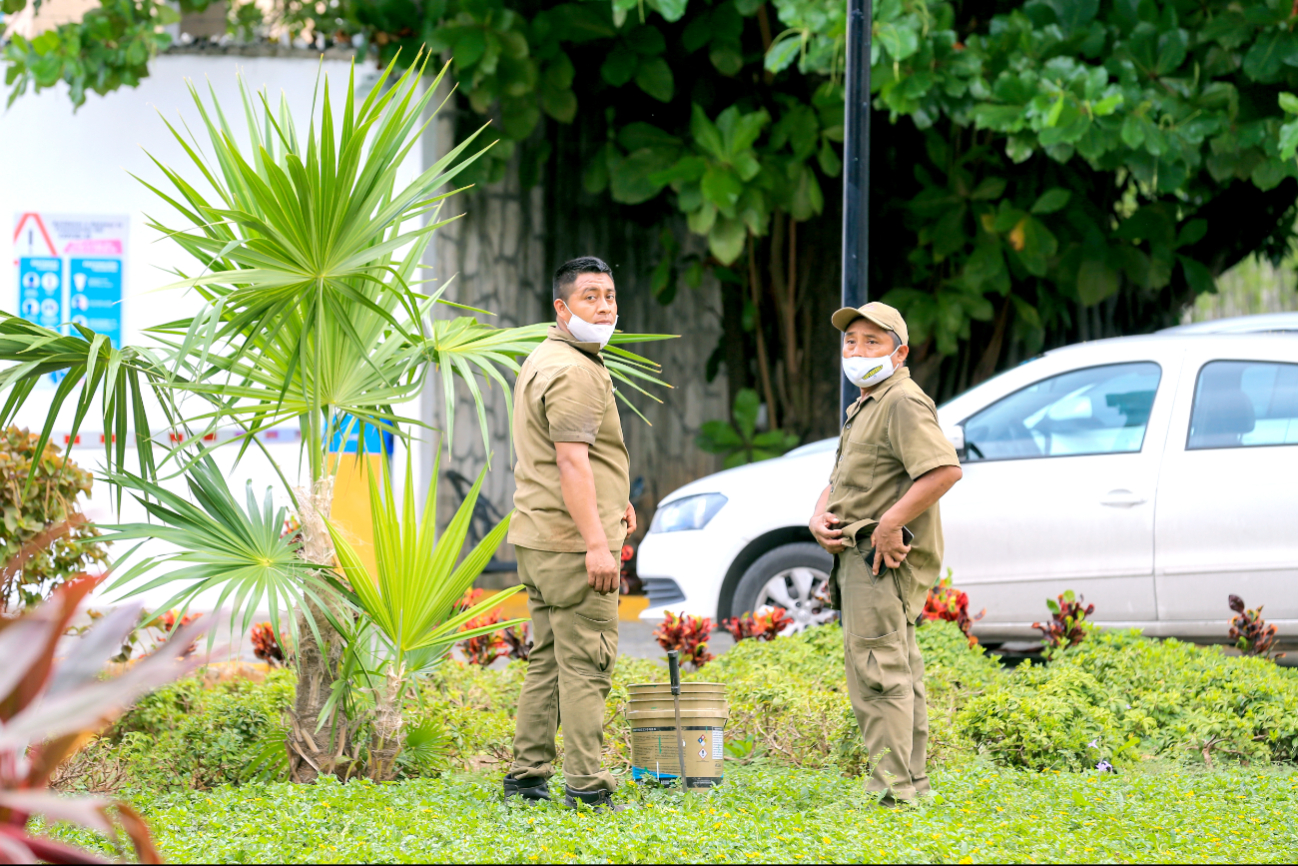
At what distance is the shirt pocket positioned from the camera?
428 cm

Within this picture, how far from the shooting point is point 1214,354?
6.77m

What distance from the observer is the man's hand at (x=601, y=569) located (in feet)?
12.8

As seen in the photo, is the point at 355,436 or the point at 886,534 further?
the point at 355,436

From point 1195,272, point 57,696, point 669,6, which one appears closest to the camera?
point 57,696

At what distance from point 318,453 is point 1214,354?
4.61 m

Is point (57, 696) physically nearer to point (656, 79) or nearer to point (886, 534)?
point (886, 534)

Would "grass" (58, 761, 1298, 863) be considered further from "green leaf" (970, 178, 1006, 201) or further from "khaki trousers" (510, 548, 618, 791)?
"green leaf" (970, 178, 1006, 201)

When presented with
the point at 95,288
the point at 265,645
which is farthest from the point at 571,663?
the point at 95,288

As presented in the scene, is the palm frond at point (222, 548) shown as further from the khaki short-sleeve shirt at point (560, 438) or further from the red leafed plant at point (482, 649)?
the red leafed plant at point (482, 649)

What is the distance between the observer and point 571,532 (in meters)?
4.05

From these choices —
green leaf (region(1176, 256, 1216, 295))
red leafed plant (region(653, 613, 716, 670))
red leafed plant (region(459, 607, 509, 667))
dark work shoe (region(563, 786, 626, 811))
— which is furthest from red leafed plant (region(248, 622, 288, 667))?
green leaf (region(1176, 256, 1216, 295))

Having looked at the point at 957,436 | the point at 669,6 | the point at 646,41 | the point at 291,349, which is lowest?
the point at 957,436

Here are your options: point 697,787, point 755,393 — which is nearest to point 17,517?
point 697,787

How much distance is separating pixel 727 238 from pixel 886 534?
566cm
